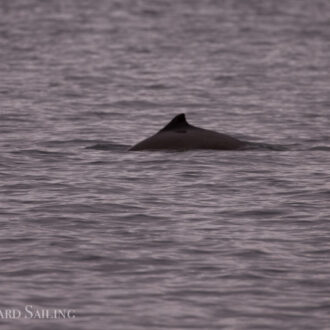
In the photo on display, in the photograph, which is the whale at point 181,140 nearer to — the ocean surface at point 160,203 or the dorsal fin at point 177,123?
the dorsal fin at point 177,123

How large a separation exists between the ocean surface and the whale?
219mm

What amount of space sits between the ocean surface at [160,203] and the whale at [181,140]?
0.72ft

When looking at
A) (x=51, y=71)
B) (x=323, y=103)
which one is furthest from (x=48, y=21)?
(x=323, y=103)

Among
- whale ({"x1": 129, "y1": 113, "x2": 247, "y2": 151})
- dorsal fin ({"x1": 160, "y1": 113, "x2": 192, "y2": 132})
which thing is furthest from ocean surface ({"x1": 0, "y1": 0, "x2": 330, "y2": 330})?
dorsal fin ({"x1": 160, "y1": 113, "x2": 192, "y2": 132})

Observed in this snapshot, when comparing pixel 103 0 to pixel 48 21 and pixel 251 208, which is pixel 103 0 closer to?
pixel 48 21

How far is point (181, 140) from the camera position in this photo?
23.3 metres

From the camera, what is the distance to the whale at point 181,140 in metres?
23.2

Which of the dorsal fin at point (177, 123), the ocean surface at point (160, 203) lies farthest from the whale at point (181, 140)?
the ocean surface at point (160, 203)

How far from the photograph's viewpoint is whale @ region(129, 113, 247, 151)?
76.3 ft

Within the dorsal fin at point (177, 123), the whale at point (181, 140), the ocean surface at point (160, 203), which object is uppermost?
the dorsal fin at point (177, 123)

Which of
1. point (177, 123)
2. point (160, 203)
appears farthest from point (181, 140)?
point (160, 203)

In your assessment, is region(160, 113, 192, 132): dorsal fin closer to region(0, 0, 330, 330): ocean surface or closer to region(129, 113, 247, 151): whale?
region(129, 113, 247, 151): whale

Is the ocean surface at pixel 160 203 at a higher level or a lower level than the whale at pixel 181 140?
lower

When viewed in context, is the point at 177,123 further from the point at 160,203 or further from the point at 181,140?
the point at 160,203
